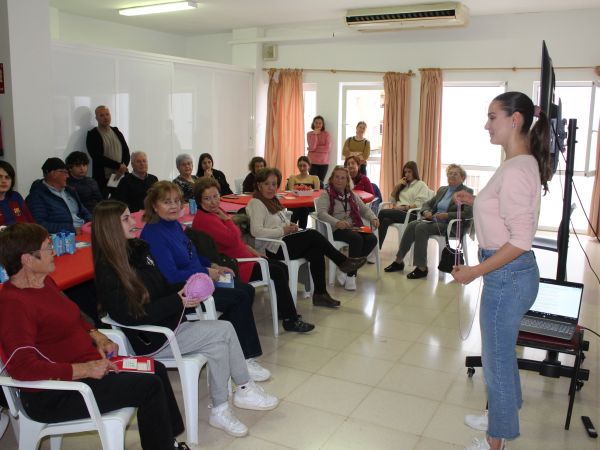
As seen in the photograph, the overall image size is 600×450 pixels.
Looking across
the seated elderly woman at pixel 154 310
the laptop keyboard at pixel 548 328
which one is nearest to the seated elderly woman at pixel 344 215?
the laptop keyboard at pixel 548 328

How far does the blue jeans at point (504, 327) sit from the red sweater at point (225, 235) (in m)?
1.78

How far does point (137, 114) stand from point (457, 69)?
13.8ft

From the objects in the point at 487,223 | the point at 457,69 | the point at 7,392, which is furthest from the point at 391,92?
the point at 7,392

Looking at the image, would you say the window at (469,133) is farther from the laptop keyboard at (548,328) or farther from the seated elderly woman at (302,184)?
the laptop keyboard at (548,328)

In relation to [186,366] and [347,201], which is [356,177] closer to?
[347,201]

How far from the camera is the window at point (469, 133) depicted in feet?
26.6

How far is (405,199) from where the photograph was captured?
6059 millimetres

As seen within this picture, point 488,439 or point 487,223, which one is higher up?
point 487,223

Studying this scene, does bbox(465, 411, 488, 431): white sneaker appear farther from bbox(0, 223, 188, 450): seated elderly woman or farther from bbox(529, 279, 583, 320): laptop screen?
bbox(0, 223, 188, 450): seated elderly woman

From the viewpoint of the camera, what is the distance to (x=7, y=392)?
1938mm

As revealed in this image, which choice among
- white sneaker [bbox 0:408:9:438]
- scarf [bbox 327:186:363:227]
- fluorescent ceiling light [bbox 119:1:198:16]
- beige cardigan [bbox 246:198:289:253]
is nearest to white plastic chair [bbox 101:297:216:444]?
white sneaker [bbox 0:408:9:438]

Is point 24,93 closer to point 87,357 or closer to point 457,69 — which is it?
point 87,357

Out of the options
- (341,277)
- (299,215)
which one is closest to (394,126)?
(299,215)

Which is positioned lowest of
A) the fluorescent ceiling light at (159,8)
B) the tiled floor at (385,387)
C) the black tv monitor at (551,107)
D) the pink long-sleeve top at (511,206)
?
the tiled floor at (385,387)
